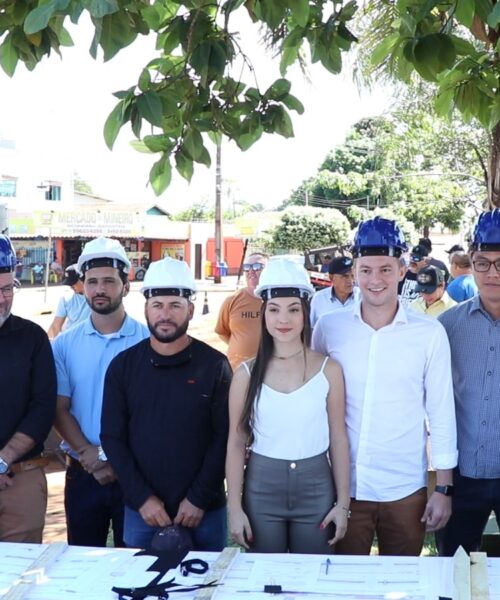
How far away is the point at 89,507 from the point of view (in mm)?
3965

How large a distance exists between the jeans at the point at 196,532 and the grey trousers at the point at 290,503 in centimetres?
31

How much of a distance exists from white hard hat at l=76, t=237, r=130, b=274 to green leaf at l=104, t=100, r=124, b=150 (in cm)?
123

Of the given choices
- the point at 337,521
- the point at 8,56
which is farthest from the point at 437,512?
the point at 8,56

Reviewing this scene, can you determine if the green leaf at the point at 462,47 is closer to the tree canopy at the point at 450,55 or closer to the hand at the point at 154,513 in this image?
the tree canopy at the point at 450,55

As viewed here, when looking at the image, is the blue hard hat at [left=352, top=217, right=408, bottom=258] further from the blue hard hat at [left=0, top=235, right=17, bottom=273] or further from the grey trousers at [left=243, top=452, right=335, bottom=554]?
the blue hard hat at [left=0, top=235, right=17, bottom=273]

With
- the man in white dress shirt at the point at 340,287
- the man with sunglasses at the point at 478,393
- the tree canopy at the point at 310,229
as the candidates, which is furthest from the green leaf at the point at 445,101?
the tree canopy at the point at 310,229

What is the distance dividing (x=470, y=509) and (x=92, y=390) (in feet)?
6.68

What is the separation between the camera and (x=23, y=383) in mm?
3648

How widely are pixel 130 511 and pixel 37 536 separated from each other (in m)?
0.59

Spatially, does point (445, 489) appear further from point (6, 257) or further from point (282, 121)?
point (6, 257)

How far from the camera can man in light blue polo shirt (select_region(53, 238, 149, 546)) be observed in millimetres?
3928

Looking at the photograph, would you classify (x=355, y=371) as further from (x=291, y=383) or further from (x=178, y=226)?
(x=178, y=226)

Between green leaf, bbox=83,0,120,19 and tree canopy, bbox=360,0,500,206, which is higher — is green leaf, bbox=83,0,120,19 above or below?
below

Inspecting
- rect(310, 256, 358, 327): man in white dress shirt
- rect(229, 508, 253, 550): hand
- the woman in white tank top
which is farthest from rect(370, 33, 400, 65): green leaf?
rect(310, 256, 358, 327): man in white dress shirt
